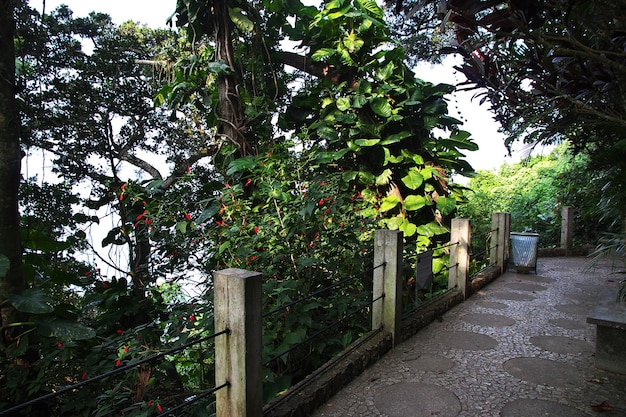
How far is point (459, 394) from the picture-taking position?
102 inches

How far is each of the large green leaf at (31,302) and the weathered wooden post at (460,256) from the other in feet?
13.5

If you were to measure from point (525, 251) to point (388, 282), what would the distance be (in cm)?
381

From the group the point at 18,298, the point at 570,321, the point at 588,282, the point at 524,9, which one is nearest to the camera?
the point at 524,9

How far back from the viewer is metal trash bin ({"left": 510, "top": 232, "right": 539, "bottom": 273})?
19.8 feet

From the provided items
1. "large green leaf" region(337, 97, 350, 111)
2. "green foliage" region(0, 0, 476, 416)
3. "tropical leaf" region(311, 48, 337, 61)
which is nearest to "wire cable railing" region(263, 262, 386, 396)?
"green foliage" region(0, 0, 476, 416)

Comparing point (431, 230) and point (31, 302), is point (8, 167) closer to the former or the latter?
point (31, 302)

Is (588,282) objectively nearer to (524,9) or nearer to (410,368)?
(410,368)

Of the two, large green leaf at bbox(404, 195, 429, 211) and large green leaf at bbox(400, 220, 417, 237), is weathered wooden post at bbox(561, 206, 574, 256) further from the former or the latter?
large green leaf at bbox(400, 220, 417, 237)

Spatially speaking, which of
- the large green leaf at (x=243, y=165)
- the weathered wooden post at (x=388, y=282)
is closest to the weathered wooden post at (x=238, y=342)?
the weathered wooden post at (x=388, y=282)

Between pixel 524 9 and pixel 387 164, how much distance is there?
3.93 meters

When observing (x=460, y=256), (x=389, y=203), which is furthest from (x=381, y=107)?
(x=460, y=256)

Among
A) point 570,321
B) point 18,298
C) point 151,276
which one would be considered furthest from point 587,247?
point 18,298

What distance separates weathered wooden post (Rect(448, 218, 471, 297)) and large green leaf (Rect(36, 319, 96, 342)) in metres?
3.90

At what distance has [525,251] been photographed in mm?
6078
